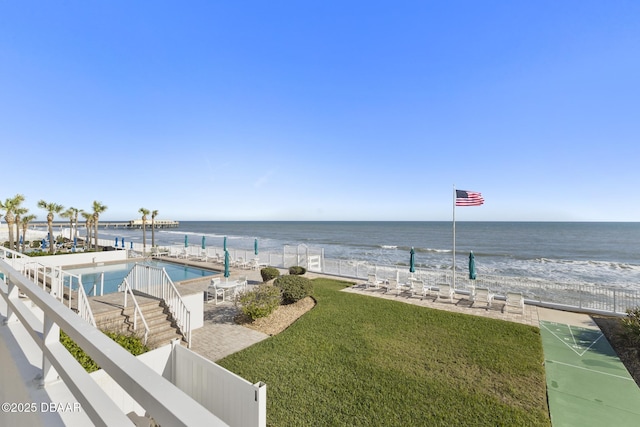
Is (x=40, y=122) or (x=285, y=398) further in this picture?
(x=40, y=122)

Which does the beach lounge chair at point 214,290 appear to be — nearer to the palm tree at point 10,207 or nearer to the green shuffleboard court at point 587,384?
the green shuffleboard court at point 587,384

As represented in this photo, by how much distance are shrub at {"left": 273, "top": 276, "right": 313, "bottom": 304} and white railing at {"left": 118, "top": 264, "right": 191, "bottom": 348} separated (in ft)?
11.2

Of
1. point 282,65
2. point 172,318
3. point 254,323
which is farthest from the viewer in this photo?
point 282,65

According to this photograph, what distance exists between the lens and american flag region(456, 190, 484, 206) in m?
13.3

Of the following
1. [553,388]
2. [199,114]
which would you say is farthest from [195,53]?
[553,388]

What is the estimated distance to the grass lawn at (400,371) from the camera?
15.6ft

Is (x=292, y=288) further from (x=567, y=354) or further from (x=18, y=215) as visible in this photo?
(x=18, y=215)

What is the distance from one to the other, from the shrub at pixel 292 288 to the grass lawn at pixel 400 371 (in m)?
1.13

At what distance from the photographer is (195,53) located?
13555mm

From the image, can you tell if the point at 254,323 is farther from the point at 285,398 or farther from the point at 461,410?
the point at 461,410

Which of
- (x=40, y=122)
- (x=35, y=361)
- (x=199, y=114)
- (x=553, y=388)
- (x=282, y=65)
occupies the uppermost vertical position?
(x=282, y=65)

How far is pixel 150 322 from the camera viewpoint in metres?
7.57

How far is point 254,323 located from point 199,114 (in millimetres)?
13543

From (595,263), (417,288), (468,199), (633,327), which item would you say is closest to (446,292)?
(417,288)
